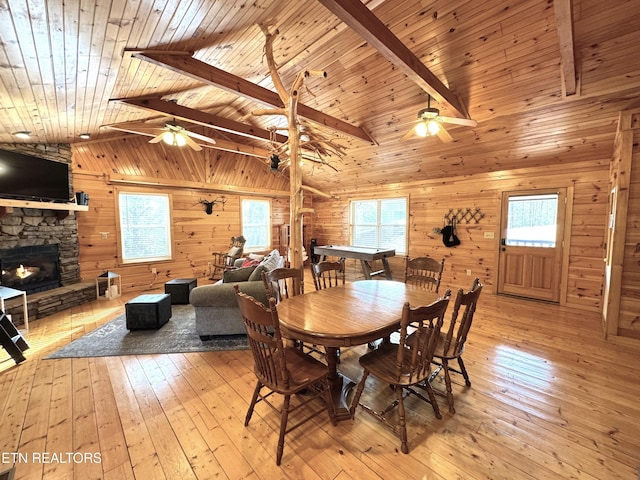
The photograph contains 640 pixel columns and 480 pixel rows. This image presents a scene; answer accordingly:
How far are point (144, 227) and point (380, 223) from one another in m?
5.59

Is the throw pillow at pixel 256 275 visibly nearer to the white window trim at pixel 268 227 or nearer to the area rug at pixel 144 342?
the area rug at pixel 144 342

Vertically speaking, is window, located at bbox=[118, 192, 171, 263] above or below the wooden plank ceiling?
below

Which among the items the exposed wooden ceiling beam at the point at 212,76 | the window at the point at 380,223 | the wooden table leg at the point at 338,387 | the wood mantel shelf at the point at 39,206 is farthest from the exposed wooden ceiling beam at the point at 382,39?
the wood mantel shelf at the point at 39,206

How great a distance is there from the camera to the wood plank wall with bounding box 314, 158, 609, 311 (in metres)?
4.02

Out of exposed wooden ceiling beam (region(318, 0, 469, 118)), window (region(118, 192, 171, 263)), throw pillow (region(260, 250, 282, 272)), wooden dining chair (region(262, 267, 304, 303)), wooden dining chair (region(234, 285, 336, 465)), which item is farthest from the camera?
window (region(118, 192, 171, 263))

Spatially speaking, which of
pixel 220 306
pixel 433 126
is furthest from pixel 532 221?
pixel 220 306

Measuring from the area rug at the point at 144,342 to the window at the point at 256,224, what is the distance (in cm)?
392

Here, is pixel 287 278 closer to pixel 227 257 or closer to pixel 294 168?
pixel 294 168

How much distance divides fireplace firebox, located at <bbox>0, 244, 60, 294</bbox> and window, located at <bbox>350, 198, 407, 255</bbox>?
639cm

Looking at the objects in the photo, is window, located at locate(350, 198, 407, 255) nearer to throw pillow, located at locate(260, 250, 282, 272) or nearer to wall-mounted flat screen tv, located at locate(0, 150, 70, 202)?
throw pillow, located at locate(260, 250, 282, 272)

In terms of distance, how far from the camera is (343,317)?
1.91 m

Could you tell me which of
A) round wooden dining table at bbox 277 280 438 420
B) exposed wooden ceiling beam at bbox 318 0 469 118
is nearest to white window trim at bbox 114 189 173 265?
round wooden dining table at bbox 277 280 438 420

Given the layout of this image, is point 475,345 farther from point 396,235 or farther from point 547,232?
point 396,235

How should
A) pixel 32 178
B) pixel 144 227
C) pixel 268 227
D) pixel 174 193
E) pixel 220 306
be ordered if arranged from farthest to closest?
pixel 268 227 < pixel 174 193 < pixel 144 227 < pixel 32 178 < pixel 220 306
